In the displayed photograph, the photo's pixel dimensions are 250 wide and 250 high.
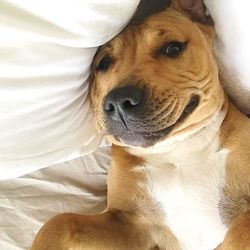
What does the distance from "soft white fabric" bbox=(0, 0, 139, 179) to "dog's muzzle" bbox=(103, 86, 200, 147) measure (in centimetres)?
15

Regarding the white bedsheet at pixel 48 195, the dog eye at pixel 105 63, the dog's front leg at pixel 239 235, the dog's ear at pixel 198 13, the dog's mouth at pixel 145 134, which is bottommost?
the white bedsheet at pixel 48 195

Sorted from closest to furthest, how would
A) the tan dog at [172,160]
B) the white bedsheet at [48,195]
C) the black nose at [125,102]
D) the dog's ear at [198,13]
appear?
the black nose at [125,102] → the tan dog at [172,160] → the dog's ear at [198,13] → the white bedsheet at [48,195]

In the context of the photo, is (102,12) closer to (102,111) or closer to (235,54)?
(102,111)

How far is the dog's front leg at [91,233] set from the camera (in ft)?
4.49

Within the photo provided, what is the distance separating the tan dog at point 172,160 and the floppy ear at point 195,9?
0.02 m

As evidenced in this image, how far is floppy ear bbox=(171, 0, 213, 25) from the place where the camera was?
1516mm

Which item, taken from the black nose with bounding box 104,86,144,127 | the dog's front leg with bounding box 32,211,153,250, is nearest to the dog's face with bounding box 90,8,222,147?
the black nose with bounding box 104,86,144,127

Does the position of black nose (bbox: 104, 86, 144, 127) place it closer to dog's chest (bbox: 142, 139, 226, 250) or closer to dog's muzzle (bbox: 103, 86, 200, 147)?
A: dog's muzzle (bbox: 103, 86, 200, 147)

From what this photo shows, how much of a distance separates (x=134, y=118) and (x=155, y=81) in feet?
0.36

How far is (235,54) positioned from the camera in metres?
1.45

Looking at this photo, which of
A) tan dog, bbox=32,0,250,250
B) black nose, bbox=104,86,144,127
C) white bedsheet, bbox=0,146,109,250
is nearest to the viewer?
black nose, bbox=104,86,144,127

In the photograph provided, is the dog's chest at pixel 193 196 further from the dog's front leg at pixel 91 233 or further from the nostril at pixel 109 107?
the nostril at pixel 109 107

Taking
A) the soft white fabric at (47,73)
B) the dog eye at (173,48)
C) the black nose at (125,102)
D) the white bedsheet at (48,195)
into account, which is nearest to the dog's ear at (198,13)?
the dog eye at (173,48)

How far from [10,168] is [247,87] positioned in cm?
67
